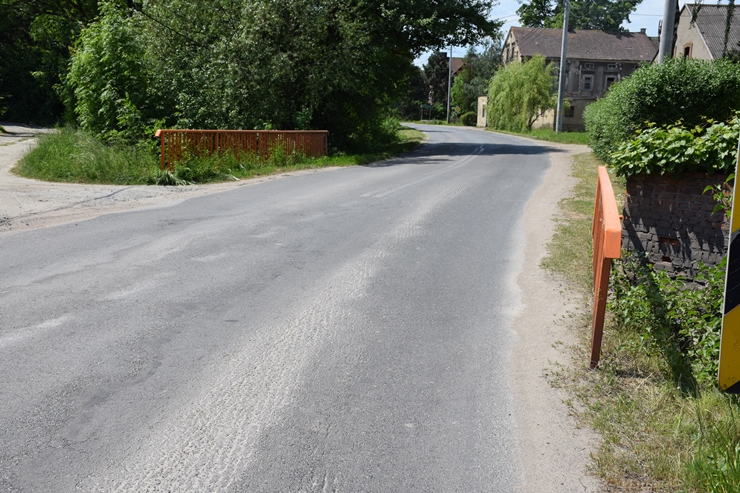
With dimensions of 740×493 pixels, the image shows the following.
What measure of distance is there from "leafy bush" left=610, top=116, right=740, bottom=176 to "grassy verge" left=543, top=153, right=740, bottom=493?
1528 millimetres

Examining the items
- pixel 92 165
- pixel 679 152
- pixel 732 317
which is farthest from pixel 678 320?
pixel 92 165

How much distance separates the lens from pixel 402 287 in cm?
753

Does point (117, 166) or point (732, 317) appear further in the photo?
point (117, 166)

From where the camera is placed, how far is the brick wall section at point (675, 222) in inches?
263

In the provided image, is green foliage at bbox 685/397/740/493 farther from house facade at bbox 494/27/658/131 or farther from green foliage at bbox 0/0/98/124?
house facade at bbox 494/27/658/131

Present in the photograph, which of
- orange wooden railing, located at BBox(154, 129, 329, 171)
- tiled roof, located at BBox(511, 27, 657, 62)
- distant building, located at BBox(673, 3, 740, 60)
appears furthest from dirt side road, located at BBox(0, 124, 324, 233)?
tiled roof, located at BBox(511, 27, 657, 62)

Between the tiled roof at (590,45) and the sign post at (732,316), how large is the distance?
69531 mm

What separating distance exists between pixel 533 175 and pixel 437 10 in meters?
12.2

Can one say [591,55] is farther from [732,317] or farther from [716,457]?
[732,317]

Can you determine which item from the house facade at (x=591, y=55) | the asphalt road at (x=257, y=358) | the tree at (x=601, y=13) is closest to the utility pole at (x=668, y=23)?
the asphalt road at (x=257, y=358)

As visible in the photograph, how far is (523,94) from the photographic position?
5538 centimetres

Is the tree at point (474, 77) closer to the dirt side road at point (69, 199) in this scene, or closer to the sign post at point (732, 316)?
the dirt side road at point (69, 199)

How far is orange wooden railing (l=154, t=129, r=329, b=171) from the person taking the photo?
17.8 m

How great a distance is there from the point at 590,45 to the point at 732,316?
7208cm
